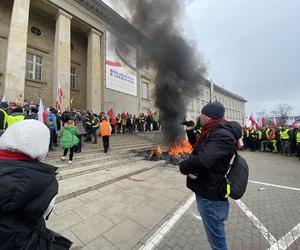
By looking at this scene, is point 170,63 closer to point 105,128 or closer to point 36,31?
point 105,128

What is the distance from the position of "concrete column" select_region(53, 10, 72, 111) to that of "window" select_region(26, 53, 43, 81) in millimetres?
2408

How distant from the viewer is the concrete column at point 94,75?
16.7m

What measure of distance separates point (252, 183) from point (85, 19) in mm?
18299

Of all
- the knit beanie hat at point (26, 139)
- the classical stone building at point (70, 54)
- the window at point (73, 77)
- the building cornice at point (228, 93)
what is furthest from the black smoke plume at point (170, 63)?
the building cornice at point (228, 93)

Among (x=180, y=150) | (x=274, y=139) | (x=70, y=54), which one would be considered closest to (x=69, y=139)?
(x=180, y=150)

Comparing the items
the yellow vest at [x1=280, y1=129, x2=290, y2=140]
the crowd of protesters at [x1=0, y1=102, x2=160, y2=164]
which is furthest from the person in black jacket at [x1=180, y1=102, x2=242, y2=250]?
the yellow vest at [x1=280, y1=129, x2=290, y2=140]

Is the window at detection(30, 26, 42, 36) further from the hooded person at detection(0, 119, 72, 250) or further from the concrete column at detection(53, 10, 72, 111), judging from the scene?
the hooded person at detection(0, 119, 72, 250)

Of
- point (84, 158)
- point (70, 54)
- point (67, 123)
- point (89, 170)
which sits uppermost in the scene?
point (70, 54)

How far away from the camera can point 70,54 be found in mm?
17438

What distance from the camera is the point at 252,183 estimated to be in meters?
5.98

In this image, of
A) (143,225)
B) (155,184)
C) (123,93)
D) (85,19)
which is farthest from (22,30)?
(143,225)

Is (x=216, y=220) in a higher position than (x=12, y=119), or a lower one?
lower

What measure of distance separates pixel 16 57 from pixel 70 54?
261 inches

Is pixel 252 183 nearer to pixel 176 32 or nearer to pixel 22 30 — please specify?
pixel 176 32
